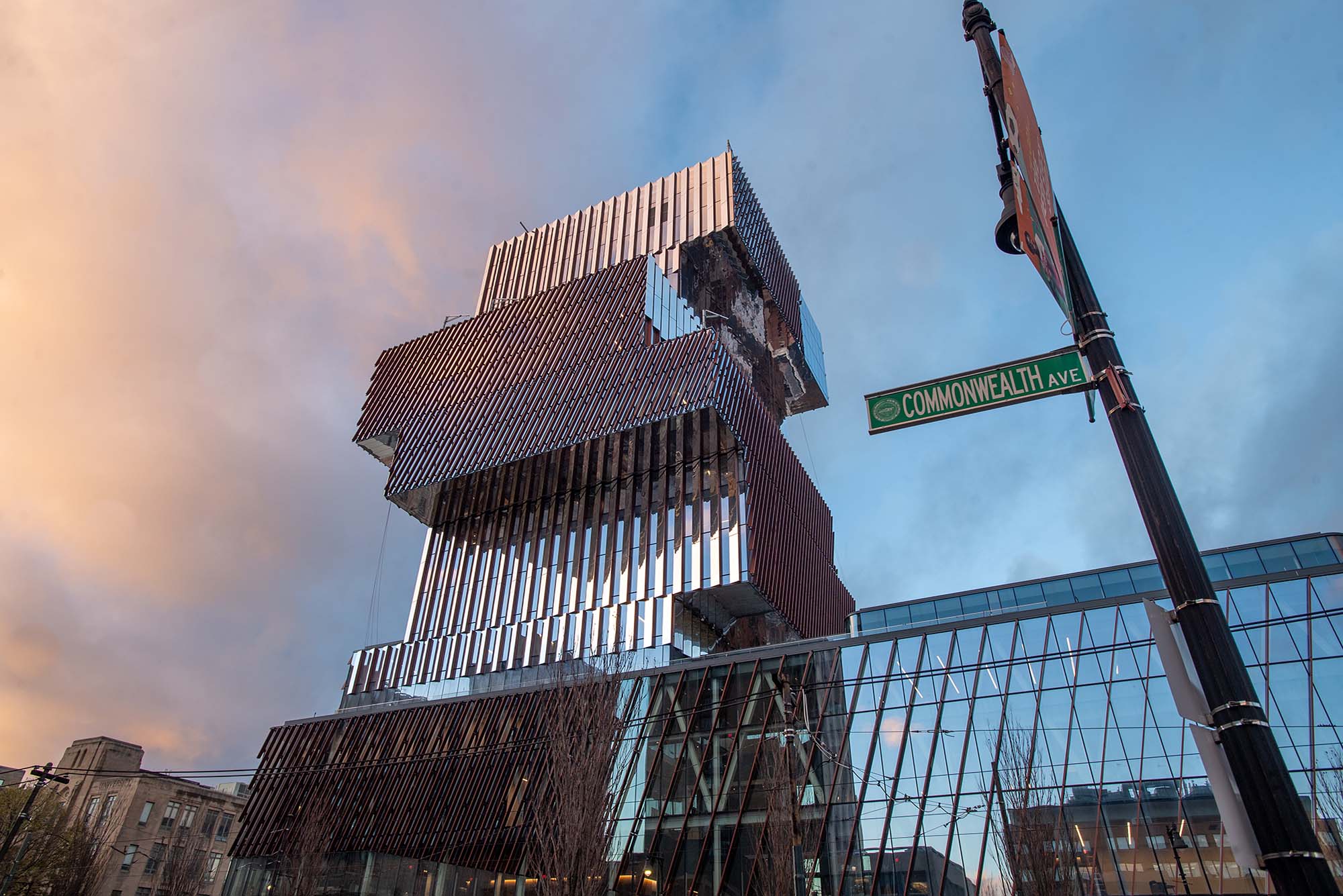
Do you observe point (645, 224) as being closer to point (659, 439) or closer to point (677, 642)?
point (659, 439)

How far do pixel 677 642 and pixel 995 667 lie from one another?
19012 millimetres

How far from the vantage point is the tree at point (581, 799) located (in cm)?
1928

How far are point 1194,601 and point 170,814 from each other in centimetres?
7041

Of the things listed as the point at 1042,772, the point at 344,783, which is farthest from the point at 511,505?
the point at 1042,772

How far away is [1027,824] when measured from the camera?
20.4 m

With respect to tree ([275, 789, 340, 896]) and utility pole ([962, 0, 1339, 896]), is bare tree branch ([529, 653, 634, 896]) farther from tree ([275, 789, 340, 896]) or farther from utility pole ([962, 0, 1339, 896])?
utility pole ([962, 0, 1339, 896])

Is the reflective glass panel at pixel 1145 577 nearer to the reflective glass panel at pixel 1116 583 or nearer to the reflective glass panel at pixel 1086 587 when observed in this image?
the reflective glass panel at pixel 1116 583

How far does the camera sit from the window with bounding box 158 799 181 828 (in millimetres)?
57406

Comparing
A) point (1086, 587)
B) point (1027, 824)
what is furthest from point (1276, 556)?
point (1027, 824)

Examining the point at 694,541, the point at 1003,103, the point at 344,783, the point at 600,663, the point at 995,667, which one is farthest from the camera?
Answer: the point at 694,541

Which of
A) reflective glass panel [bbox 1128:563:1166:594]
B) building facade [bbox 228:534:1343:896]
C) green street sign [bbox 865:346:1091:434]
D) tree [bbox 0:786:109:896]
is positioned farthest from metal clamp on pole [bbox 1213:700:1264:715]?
reflective glass panel [bbox 1128:563:1166:594]

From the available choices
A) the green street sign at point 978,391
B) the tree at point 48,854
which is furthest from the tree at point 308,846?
the green street sign at point 978,391

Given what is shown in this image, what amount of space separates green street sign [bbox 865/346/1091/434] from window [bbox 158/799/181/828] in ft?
225

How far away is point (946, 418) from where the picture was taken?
6.08 m
